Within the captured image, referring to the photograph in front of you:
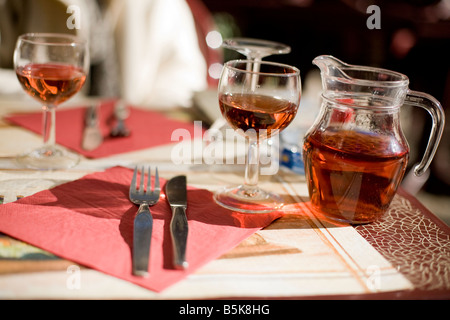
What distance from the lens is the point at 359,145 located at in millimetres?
713

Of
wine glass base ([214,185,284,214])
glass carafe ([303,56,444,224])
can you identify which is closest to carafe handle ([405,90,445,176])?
glass carafe ([303,56,444,224])

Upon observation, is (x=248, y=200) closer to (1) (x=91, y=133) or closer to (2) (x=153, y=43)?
(1) (x=91, y=133)

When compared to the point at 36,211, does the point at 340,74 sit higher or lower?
higher

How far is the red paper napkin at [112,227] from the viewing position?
0.56m

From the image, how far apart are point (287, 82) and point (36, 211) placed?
41 cm

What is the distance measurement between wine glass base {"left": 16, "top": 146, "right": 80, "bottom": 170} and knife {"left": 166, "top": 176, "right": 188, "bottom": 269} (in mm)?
221

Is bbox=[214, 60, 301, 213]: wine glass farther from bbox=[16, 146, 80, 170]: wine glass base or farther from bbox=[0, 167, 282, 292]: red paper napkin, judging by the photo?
bbox=[16, 146, 80, 170]: wine glass base

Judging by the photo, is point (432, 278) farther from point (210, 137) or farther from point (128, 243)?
point (210, 137)

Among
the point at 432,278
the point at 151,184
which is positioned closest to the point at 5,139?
the point at 151,184

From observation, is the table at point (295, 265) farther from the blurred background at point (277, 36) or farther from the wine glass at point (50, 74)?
the blurred background at point (277, 36)

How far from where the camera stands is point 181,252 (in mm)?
574

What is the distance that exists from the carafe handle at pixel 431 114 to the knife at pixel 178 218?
37 centimetres

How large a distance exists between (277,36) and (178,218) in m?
3.27
